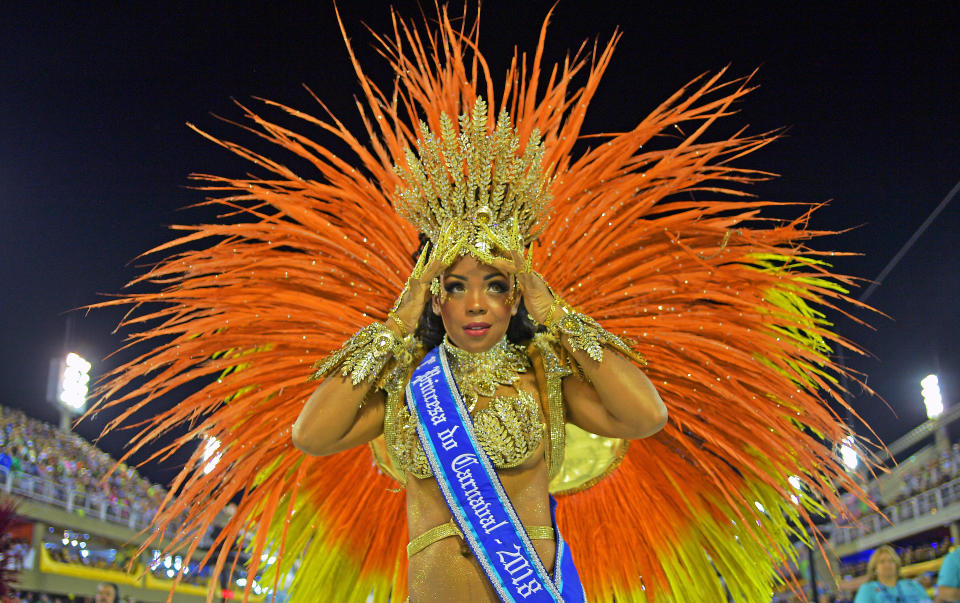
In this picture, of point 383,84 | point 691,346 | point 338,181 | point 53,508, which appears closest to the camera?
point 691,346

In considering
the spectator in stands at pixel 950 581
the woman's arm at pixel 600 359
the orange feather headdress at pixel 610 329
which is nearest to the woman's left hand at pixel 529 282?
the woman's arm at pixel 600 359

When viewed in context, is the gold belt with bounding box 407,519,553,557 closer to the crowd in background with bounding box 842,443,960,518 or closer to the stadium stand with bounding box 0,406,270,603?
the crowd in background with bounding box 842,443,960,518

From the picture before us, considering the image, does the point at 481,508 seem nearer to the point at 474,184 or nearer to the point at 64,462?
the point at 474,184

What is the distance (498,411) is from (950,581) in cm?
325

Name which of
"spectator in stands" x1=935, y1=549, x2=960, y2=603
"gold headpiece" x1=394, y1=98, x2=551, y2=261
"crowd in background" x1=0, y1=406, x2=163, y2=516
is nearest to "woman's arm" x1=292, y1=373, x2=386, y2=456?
"gold headpiece" x1=394, y1=98, x2=551, y2=261

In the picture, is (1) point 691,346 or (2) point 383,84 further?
(2) point 383,84

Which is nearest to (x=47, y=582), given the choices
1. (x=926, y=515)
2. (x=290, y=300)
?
(x=926, y=515)

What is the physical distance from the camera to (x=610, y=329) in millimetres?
3135

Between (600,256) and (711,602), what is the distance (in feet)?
4.04

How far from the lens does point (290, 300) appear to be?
10.4 feet

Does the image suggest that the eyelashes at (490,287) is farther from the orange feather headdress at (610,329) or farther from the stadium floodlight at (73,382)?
the stadium floodlight at (73,382)

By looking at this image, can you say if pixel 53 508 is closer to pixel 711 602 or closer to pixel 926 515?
pixel 926 515

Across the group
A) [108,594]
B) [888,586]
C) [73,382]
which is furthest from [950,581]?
[73,382]

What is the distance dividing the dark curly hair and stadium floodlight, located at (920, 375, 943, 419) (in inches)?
209
